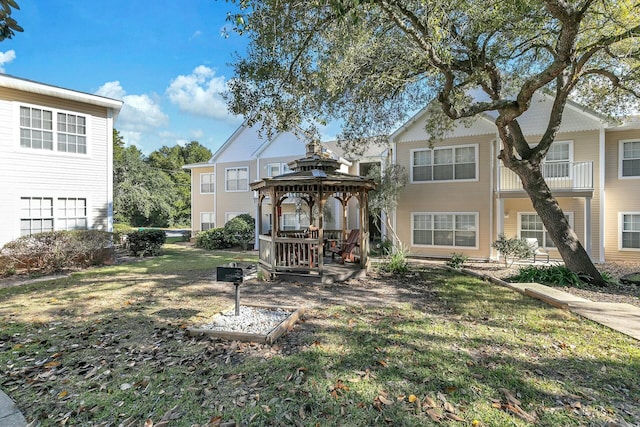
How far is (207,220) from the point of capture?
23.2 m

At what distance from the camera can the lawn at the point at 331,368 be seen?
9.73 feet

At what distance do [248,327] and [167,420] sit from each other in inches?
83.0

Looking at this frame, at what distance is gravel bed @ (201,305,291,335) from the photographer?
4.88 metres

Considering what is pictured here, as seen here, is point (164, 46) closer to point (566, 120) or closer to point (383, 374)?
point (383, 374)

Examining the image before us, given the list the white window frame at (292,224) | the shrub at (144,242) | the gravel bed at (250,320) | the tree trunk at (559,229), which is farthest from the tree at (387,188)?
the shrub at (144,242)

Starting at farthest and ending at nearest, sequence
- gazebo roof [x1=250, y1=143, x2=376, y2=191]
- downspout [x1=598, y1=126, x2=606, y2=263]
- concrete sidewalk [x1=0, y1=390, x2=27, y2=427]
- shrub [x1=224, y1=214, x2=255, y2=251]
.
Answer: shrub [x1=224, y1=214, x2=255, y2=251]
downspout [x1=598, y1=126, x2=606, y2=263]
gazebo roof [x1=250, y1=143, x2=376, y2=191]
concrete sidewalk [x1=0, y1=390, x2=27, y2=427]

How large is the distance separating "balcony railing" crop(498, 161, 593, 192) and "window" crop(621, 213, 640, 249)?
2.55 metres

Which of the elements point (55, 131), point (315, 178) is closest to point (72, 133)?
point (55, 131)

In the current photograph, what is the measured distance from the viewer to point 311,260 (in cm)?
909

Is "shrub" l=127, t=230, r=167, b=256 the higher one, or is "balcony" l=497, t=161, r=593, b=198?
"balcony" l=497, t=161, r=593, b=198

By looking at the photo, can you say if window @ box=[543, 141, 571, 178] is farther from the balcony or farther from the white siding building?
the white siding building

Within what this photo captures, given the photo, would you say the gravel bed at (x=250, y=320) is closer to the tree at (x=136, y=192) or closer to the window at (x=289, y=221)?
the window at (x=289, y=221)

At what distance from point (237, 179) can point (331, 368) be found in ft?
62.7

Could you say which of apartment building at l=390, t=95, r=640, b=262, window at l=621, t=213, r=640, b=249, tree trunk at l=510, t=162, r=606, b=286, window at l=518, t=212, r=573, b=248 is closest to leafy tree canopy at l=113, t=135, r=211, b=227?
apartment building at l=390, t=95, r=640, b=262
